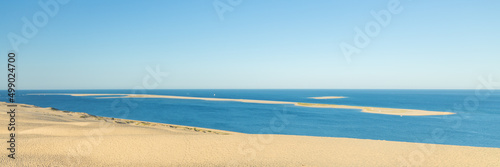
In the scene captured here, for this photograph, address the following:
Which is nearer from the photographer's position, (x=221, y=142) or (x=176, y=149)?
(x=176, y=149)

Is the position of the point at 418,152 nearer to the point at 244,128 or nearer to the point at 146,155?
the point at 146,155

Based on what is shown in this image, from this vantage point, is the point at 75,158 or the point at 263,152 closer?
the point at 75,158

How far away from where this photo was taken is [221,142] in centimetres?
1928

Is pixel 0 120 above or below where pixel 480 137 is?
above

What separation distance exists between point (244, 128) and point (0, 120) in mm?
23659

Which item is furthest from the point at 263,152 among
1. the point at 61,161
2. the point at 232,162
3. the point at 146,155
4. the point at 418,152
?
the point at 61,161

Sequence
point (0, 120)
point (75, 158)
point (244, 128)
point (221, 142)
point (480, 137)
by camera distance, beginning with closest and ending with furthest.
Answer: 1. point (75, 158)
2. point (221, 142)
3. point (0, 120)
4. point (480, 137)
5. point (244, 128)

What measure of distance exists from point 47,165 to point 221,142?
937cm

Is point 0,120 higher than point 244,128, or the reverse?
point 0,120

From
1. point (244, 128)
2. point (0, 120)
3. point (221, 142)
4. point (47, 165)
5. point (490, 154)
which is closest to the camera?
point (47, 165)

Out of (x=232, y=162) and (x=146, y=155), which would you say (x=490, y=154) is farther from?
(x=146, y=155)

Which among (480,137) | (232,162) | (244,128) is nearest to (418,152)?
(232,162)

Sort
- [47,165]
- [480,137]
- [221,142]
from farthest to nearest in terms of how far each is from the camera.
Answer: [480,137], [221,142], [47,165]

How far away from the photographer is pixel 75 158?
15516mm
